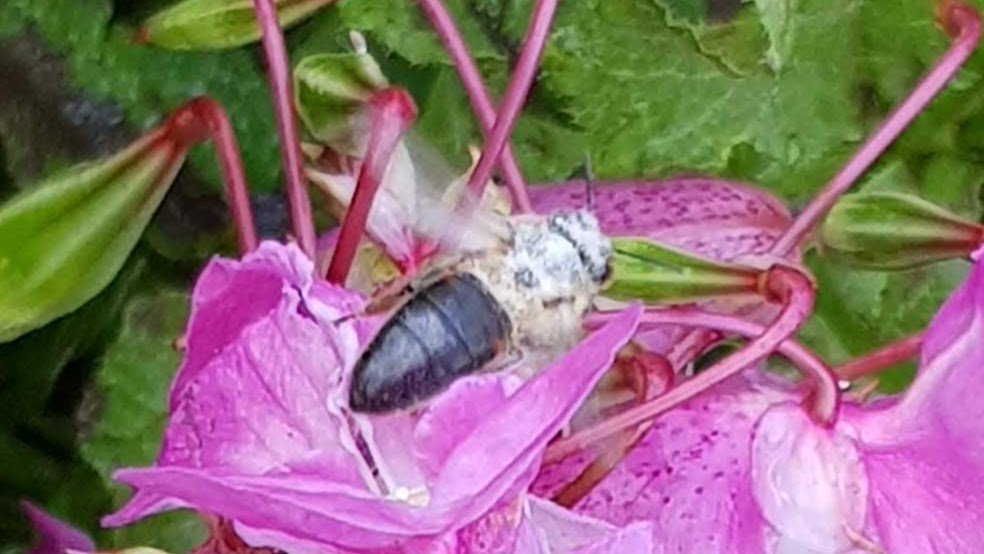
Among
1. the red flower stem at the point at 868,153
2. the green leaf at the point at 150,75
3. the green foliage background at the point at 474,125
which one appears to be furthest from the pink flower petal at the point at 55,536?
the red flower stem at the point at 868,153

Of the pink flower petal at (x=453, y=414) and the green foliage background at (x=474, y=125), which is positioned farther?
the green foliage background at (x=474, y=125)

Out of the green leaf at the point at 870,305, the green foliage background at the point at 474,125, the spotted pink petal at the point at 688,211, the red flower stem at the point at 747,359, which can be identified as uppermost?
the red flower stem at the point at 747,359

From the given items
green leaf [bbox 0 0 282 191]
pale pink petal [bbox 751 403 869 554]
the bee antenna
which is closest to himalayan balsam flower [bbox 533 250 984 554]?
pale pink petal [bbox 751 403 869 554]

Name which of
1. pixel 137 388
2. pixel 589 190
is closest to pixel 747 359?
pixel 589 190

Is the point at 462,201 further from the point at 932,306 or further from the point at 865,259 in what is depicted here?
the point at 932,306

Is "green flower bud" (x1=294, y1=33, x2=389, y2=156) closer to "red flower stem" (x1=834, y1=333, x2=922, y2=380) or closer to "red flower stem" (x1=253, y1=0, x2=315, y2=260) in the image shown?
"red flower stem" (x1=253, y1=0, x2=315, y2=260)

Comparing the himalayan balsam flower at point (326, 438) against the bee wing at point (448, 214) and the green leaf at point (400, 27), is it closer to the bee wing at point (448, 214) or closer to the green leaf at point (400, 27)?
the bee wing at point (448, 214)
